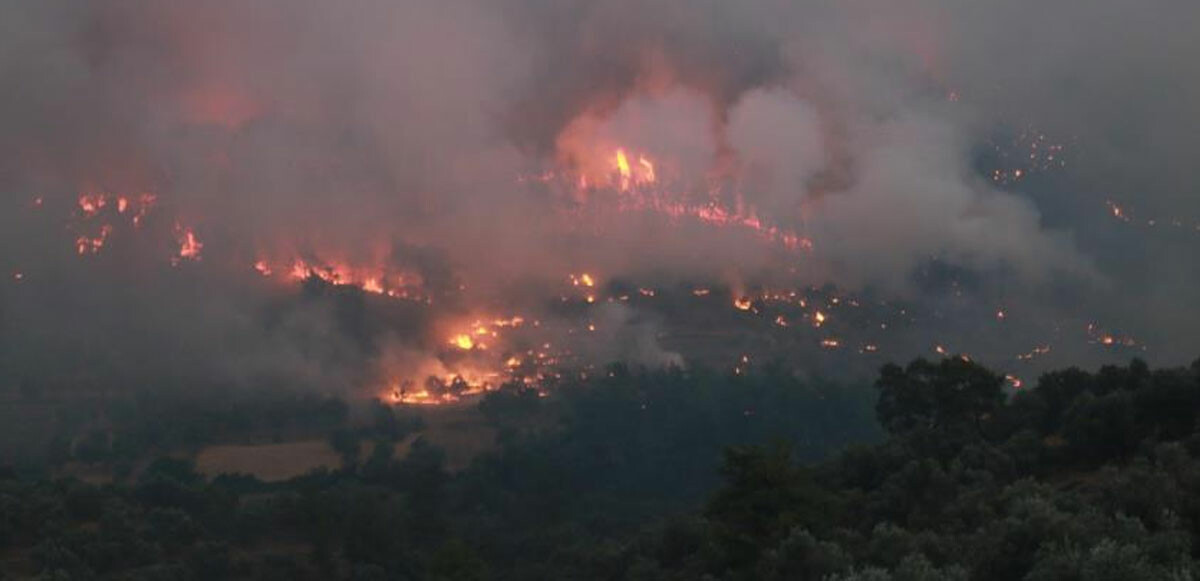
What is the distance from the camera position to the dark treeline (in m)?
25.1

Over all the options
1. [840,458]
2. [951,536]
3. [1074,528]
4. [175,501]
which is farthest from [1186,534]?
[175,501]

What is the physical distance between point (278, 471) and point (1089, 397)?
60.9 m

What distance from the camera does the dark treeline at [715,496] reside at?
25.1m

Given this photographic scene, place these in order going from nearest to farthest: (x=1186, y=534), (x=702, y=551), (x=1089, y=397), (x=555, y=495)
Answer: (x=1186, y=534), (x=702, y=551), (x=1089, y=397), (x=555, y=495)

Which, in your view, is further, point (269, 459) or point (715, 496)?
point (269, 459)

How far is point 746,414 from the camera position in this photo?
101 m

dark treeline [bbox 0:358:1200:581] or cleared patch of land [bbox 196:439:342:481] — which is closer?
dark treeline [bbox 0:358:1200:581]

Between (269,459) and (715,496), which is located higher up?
(269,459)

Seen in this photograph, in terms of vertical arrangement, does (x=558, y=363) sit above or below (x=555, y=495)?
above

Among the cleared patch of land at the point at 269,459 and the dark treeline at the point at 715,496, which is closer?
the dark treeline at the point at 715,496

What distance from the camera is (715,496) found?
40656 millimetres

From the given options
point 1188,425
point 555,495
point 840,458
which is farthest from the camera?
point 555,495

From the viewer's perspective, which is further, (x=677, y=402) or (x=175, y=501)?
(x=677, y=402)

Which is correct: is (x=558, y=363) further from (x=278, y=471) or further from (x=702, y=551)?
(x=702, y=551)
